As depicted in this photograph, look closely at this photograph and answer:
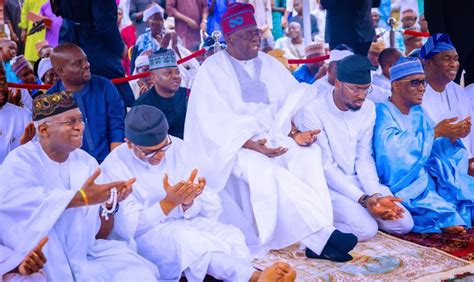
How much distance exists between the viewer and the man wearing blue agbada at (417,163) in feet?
16.2

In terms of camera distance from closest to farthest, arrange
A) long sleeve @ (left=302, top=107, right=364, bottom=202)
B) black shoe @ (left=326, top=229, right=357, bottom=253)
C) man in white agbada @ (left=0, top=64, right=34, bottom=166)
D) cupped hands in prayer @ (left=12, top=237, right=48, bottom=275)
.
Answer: cupped hands in prayer @ (left=12, top=237, right=48, bottom=275) < black shoe @ (left=326, top=229, right=357, bottom=253) < man in white agbada @ (left=0, top=64, right=34, bottom=166) < long sleeve @ (left=302, top=107, right=364, bottom=202)

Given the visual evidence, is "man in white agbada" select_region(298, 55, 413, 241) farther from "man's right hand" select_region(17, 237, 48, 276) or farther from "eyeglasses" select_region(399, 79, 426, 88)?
"man's right hand" select_region(17, 237, 48, 276)

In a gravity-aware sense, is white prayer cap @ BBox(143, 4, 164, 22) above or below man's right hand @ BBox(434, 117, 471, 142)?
above

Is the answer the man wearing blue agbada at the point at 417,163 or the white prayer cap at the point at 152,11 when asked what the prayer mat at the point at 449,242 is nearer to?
the man wearing blue agbada at the point at 417,163

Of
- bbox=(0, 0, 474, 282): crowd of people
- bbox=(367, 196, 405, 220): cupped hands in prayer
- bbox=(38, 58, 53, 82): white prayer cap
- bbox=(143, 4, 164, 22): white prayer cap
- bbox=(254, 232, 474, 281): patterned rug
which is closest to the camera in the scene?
bbox=(0, 0, 474, 282): crowd of people

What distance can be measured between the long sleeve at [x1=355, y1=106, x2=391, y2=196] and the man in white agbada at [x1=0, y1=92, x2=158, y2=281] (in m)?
1.98

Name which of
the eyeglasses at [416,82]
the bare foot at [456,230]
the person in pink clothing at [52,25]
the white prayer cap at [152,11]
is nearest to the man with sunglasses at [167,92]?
the eyeglasses at [416,82]

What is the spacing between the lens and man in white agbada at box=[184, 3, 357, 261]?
442 centimetres

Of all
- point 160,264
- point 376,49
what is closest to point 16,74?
point 160,264

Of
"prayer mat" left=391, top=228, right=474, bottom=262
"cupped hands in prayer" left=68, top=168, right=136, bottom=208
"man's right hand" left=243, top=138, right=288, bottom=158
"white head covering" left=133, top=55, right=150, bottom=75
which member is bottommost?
"prayer mat" left=391, top=228, right=474, bottom=262

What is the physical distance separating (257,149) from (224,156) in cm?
25

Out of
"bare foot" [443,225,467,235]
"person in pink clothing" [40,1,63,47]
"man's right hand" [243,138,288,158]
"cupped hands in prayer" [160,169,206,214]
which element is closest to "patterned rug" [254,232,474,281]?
"bare foot" [443,225,467,235]

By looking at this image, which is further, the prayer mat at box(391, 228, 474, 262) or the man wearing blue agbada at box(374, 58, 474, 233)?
the man wearing blue agbada at box(374, 58, 474, 233)

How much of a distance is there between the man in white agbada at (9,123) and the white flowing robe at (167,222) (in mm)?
1090
